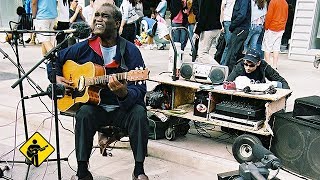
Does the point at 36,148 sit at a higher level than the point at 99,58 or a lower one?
lower

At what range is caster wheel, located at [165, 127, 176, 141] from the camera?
12.7 feet

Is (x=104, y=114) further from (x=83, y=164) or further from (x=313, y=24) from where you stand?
(x=313, y=24)

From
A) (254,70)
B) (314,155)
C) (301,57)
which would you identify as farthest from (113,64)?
(301,57)

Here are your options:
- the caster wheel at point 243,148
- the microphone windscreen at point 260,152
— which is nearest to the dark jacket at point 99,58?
the caster wheel at point 243,148

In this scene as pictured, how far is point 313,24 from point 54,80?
8210 millimetres

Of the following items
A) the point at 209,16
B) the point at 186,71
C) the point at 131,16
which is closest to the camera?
the point at 186,71

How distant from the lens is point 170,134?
3900mm

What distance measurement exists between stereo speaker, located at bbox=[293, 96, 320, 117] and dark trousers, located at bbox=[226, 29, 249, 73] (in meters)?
2.32

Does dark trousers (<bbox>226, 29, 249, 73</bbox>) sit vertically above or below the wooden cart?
above

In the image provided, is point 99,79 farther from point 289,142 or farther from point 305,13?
point 305,13

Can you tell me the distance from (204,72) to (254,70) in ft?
1.84

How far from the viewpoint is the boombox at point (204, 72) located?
143 inches

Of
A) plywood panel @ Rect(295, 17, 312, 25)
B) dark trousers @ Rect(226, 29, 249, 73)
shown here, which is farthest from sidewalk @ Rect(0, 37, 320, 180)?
plywood panel @ Rect(295, 17, 312, 25)

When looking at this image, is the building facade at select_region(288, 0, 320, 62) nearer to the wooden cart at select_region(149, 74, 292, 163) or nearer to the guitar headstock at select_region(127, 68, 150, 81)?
the wooden cart at select_region(149, 74, 292, 163)
